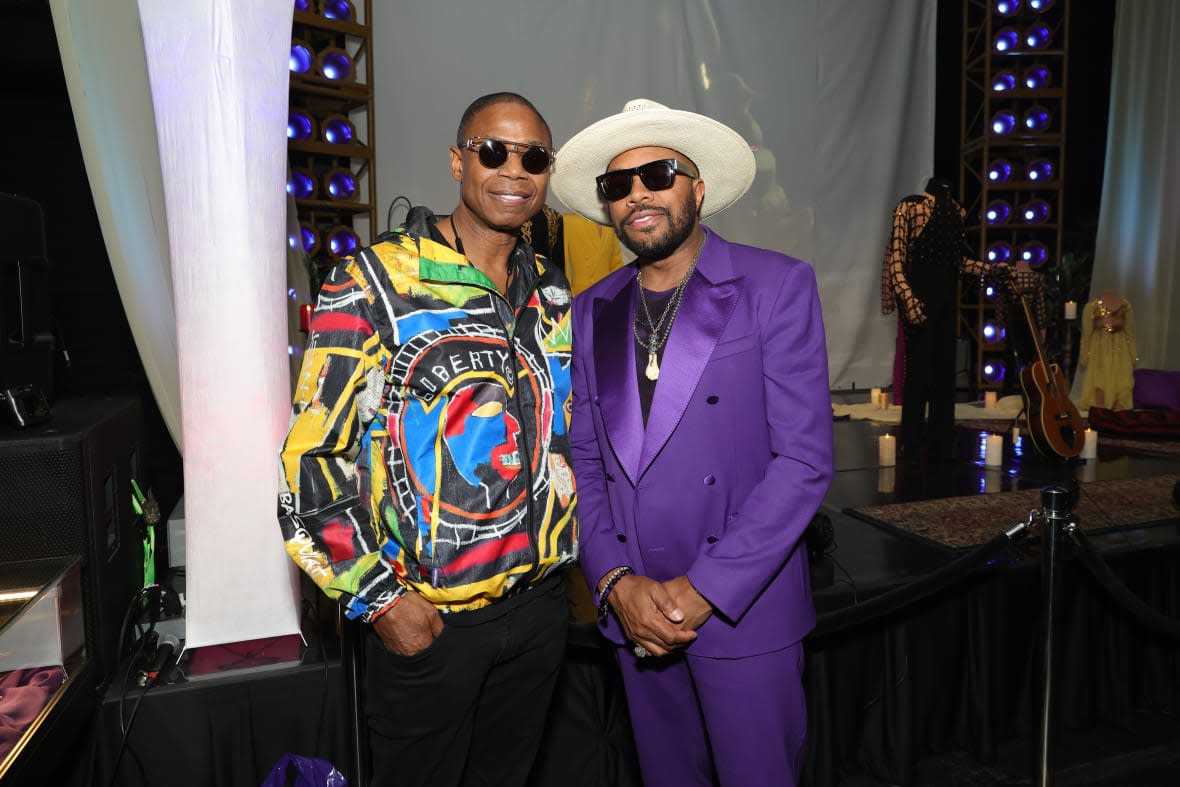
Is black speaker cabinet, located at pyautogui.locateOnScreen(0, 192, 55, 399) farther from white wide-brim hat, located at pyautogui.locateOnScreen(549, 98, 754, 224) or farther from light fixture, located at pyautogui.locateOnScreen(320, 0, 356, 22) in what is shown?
light fixture, located at pyautogui.locateOnScreen(320, 0, 356, 22)

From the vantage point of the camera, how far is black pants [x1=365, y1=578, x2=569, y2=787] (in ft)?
5.10

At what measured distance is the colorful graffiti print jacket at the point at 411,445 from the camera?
1.51 meters

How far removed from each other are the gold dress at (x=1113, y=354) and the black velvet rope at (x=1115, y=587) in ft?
18.4

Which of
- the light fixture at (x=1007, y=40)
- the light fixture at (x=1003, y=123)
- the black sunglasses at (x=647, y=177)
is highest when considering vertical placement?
the light fixture at (x=1007, y=40)

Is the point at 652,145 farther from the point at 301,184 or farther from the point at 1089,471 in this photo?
the point at 301,184

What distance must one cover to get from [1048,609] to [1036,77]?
30.0 ft

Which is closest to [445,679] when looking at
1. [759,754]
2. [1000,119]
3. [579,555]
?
[579,555]

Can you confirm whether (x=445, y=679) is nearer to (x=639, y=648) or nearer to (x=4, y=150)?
(x=639, y=648)

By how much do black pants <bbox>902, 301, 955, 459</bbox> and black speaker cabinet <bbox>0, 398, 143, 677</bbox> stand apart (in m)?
4.92

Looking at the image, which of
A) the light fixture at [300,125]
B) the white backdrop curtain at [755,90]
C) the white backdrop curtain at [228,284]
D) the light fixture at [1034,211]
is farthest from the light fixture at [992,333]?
the white backdrop curtain at [228,284]

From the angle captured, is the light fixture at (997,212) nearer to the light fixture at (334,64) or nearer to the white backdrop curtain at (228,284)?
the light fixture at (334,64)

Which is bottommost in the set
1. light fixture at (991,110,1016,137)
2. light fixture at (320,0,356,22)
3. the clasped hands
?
the clasped hands

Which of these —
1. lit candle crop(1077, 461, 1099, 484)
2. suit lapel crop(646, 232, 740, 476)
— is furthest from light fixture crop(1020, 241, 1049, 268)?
suit lapel crop(646, 232, 740, 476)

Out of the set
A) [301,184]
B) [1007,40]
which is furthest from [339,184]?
[1007,40]
